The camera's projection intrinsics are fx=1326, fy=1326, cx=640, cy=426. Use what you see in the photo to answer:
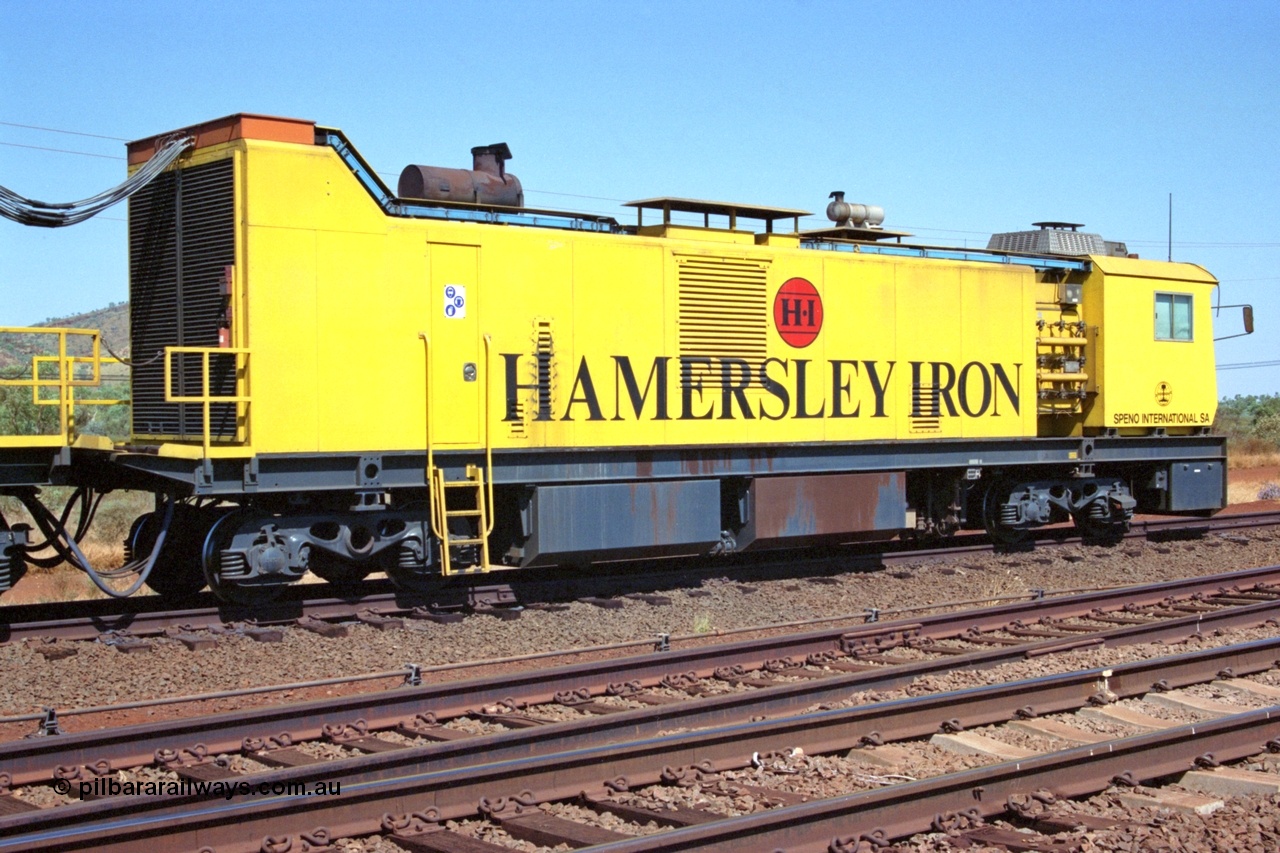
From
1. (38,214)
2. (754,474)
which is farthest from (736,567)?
(38,214)

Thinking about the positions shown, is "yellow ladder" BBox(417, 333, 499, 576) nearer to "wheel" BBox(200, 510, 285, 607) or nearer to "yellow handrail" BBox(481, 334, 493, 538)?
"yellow handrail" BBox(481, 334, 493, 538)

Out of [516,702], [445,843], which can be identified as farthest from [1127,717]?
[445,843]

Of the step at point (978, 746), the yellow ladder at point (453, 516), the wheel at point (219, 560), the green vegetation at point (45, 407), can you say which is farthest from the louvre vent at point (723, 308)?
the step at point (978, 746)

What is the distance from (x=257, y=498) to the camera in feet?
37.3

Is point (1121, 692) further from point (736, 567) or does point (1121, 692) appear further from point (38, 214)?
point (38, 214)

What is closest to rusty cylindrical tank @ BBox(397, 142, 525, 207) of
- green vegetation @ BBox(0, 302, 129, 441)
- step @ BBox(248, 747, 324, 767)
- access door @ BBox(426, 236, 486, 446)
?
access door @ BBox(426, 236, 486, 446)

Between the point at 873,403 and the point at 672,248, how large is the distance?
3.09 metres

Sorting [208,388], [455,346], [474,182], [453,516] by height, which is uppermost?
[474,182]

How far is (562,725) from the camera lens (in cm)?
739

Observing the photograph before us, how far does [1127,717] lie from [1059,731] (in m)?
0.64

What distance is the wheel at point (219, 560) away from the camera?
11102mm

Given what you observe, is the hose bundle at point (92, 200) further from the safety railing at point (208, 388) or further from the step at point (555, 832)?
the step at point (555, 832)

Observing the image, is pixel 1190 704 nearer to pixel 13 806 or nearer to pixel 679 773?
pixel 679 773

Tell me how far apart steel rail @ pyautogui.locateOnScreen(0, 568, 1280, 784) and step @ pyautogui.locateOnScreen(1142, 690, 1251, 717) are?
1200 mm
